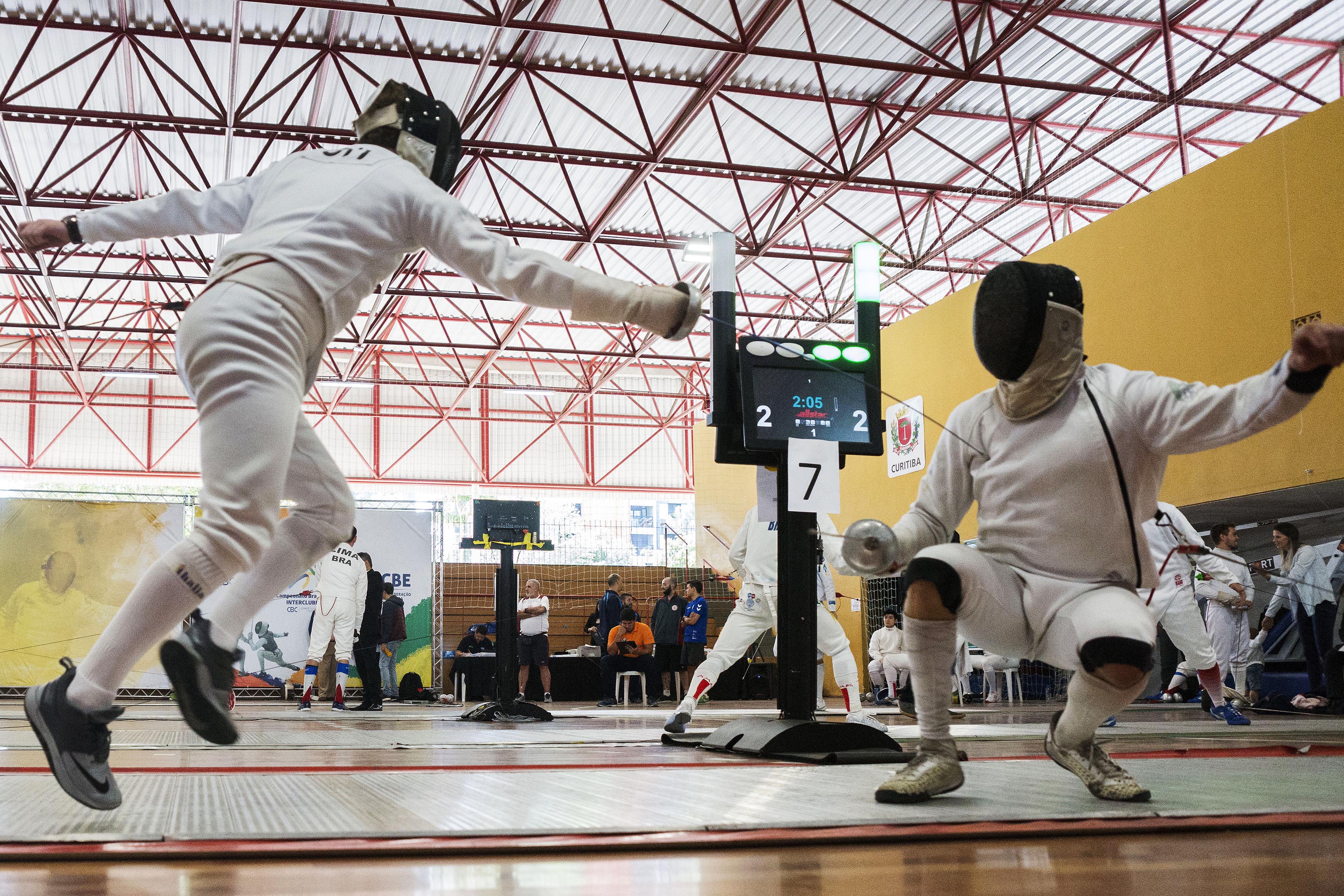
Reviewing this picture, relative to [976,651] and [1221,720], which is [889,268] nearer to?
[976,651]

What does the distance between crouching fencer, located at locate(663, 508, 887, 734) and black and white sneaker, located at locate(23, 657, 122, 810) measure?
4110 mm

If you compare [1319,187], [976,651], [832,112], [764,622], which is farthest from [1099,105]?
[764,622]

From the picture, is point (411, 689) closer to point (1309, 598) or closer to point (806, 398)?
point (1309, 598)

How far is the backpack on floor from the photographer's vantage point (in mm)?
12398

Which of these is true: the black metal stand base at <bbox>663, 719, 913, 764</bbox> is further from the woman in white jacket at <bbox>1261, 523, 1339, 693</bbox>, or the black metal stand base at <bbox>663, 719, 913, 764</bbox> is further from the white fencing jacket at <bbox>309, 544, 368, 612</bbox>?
the white fencing jacket at <bbox>309, 544, 368, 612</bbox>

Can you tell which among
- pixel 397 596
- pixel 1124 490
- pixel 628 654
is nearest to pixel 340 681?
pixel 397 596

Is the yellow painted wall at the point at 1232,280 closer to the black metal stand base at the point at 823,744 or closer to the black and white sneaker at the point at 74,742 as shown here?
the black metal stand base at the point at 823,744

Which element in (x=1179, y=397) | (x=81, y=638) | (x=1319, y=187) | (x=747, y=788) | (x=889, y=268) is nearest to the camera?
(x=1179, y=397)

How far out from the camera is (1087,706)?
252 cm

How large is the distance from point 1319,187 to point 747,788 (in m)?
8.74

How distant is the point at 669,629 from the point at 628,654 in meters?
0.56

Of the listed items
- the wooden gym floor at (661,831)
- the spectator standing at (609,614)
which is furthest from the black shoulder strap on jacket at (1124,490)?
the spectator standing at (609,614)

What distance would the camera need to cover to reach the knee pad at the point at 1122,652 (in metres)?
2.32

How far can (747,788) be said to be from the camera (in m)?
2.73
